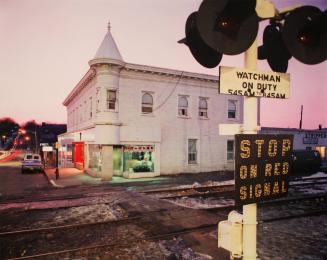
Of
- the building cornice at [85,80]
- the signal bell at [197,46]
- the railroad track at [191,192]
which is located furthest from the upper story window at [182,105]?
the signal bell at [197,46]

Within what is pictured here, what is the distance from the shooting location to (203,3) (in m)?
2.88

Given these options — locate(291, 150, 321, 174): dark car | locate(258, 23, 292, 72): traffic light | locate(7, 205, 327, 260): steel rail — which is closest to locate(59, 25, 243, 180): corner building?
locate(291, 150, 321, 174): dark car

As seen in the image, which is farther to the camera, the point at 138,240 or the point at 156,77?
the point at 156,77

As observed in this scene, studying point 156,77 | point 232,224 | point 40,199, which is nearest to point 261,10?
point 232,224

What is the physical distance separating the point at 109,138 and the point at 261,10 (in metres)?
18.3

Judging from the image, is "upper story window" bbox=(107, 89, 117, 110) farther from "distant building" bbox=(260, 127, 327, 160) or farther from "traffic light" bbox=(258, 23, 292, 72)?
"distant building" bbox=(260, 127, 327, 160)

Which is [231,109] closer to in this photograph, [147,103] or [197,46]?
[147,103]

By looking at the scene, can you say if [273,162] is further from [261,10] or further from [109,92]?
[109,92]

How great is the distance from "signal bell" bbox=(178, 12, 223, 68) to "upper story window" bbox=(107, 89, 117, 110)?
59.7ft

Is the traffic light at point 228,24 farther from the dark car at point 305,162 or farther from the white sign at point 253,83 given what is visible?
the dark car at point 305,162

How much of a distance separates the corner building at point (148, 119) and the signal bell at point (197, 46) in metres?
17.7

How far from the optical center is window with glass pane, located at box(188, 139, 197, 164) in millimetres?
25097

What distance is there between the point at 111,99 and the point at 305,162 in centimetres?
2029

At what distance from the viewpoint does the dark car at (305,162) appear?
27036 mm
